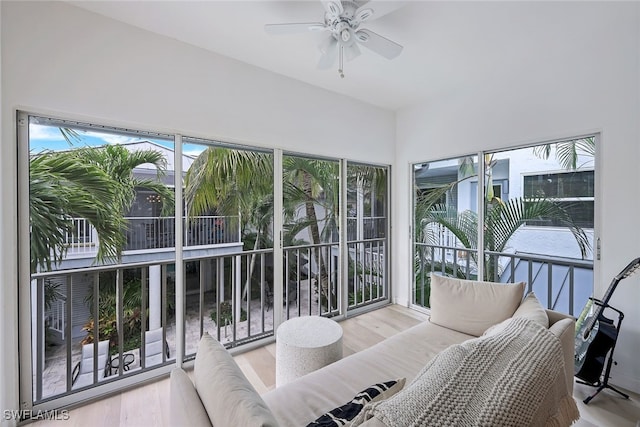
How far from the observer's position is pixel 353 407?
94 centimetres

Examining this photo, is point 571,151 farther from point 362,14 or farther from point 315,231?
point 315,231

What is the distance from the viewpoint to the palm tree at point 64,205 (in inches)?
72.0

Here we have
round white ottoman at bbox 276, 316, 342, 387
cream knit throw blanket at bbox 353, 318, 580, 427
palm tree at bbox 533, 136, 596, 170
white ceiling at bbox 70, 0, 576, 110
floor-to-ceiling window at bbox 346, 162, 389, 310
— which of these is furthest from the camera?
floor-to-ceiling window at bbox 346, 162, 389, 310

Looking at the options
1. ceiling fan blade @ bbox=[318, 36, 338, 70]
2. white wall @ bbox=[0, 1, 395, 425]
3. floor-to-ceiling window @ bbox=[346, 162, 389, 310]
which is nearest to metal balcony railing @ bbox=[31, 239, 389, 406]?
white wall @ bbox=[0, 1, 395, 425]

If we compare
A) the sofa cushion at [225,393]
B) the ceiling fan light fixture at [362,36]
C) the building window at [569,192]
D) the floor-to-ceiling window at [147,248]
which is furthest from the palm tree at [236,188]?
the building window at [569,192]

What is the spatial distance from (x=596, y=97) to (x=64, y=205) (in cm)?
409

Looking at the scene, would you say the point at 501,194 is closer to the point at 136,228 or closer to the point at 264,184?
the point at 264,184

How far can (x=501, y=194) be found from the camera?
2852 millimetres

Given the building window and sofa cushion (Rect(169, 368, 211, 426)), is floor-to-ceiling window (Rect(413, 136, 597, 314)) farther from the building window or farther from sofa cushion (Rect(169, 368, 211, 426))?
sofa cushion (Rect(169, 368, 211, 426))

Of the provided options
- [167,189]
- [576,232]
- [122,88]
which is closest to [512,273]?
[576,232]

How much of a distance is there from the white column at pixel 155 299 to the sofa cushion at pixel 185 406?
1.40 meters

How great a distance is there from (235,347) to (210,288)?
0.61m

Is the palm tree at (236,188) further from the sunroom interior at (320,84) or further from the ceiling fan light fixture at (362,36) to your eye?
the ceiling fan light fixture at (362,36)

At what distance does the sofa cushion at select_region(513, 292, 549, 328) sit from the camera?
1.54 m
